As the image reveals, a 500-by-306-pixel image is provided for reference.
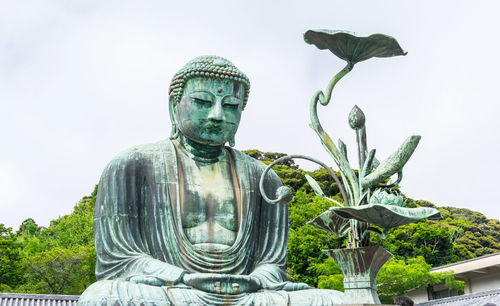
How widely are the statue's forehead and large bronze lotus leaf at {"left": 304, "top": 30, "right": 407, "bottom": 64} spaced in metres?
1.43

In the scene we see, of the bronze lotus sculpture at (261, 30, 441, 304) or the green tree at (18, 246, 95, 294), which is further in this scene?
the green tree at (18, 246, 95, 294)

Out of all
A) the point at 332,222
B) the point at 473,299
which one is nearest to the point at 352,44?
the point at 332,222

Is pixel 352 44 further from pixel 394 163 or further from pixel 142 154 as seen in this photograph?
pixel 142 154

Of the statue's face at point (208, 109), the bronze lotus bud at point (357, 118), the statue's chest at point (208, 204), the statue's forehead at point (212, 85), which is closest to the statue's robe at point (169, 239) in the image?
the statue's chest at point (208, 204)

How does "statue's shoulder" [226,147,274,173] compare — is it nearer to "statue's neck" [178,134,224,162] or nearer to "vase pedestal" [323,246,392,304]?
"statue's neck" [178,134,224,162]

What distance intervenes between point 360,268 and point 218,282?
157cm

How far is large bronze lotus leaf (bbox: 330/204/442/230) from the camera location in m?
5.24

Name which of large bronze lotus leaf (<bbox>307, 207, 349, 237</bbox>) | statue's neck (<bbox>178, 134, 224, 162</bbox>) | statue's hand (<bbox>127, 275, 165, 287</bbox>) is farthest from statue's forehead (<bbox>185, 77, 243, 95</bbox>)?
→ statue's hand (<bbox>127, 275, 165, 287</bbox>)

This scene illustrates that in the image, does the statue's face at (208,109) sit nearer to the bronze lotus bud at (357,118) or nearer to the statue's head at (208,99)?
the statue's head at (208,99)

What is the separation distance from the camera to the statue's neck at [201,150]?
25.0 ft

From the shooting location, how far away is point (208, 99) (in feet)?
24.2

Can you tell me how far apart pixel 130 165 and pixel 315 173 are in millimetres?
24630

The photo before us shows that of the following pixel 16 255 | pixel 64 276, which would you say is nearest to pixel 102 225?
pixel 64 276

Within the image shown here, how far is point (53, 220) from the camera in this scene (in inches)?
1475
